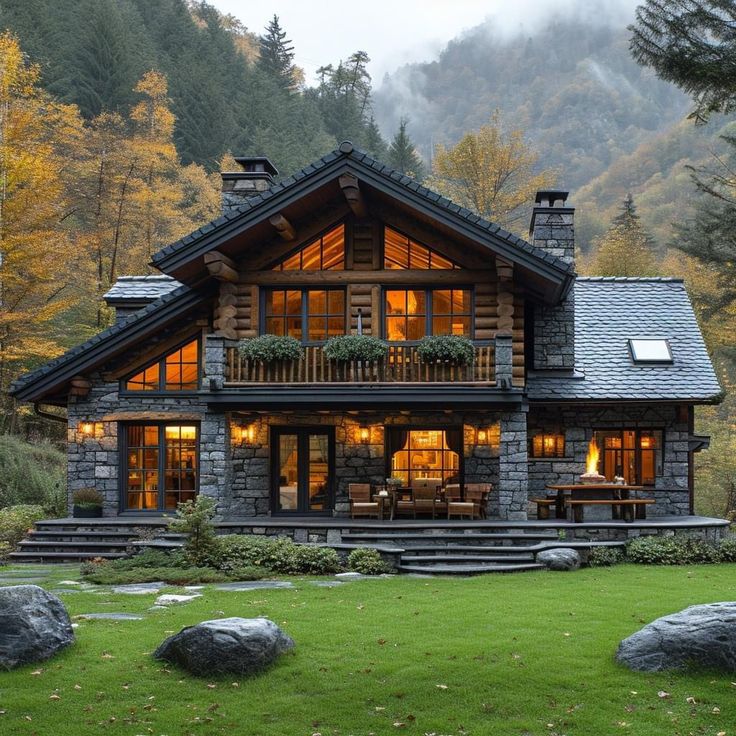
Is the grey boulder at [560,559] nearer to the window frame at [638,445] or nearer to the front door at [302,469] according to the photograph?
the window frame at [638,445]

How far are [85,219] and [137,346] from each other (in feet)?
56.3

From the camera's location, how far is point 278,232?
59.5 feet

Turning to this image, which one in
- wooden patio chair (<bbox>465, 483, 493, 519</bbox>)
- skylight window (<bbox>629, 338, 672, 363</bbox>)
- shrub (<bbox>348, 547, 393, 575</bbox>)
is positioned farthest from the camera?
skylight window (<bbox>629, 338, 672, 363</bbox>)

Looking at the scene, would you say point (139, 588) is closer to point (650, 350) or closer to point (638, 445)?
point (638, 445)

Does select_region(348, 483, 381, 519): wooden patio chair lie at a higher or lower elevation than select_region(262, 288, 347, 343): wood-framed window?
lower

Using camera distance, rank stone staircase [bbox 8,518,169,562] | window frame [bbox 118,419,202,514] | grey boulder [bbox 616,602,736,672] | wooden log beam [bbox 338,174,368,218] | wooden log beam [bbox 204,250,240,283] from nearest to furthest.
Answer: grey boulder [bbox 616,602,736,672], stone staircase [bbox 8,518,169,562], wooden log beam [bbox 338,174,368,218], wooden log beam [bbox 204,250,240,283], window frame [bbox 118,419,202,514]

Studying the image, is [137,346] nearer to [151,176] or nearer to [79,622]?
[79,622]

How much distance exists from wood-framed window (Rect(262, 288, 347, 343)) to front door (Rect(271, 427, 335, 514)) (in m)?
2.11

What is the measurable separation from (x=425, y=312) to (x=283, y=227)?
11.2 ft

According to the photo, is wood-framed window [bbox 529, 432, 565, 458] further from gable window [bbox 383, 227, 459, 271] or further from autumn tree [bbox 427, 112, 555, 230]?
autumn tree [bbox 427, 112, 555, 230]

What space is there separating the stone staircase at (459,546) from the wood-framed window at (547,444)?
3054mm

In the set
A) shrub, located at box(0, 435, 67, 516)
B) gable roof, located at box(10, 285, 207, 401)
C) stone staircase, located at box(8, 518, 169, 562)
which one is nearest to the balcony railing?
gable roof, located at box(10, 285, 207, 401)

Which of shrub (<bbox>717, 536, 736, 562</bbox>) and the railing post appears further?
the railing post

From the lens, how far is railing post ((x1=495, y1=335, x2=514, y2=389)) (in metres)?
17.1
